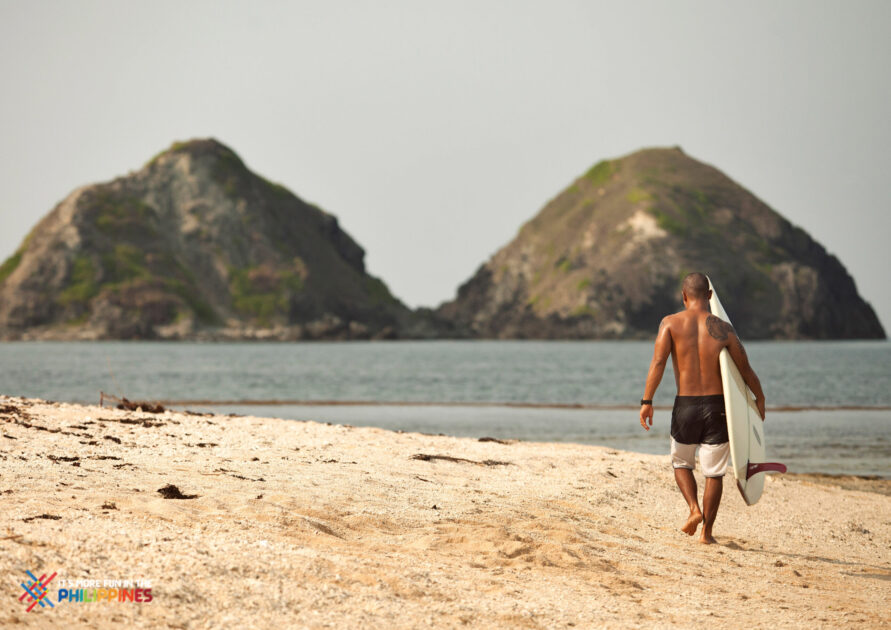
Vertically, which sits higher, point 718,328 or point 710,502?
point 718,328

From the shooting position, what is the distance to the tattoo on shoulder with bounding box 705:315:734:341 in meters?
7.55

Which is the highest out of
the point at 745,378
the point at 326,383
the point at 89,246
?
the point at 89,246

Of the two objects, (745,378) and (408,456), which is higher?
(745,378)

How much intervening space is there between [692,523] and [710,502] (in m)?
0.37

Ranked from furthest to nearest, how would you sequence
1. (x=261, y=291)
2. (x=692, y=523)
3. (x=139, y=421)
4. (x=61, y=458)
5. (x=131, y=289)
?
(x=261, y=291), (x=131, y=289), (x=139, y=421), (x=61, y=458), (x=692, y=523)

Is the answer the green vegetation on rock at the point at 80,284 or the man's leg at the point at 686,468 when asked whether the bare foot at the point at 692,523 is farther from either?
the green vegetation on rock at the point at 80,284

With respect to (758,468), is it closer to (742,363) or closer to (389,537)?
(742,363)

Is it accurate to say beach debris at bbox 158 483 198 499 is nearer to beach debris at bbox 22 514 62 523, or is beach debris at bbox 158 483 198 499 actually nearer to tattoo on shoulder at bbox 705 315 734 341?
beach debris at bbox 22 514 62 523

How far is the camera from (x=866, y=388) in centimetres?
4459

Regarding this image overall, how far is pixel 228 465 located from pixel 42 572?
4424 millimetres

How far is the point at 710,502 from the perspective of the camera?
772cm

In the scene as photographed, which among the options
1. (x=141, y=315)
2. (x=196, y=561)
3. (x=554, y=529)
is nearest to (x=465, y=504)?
(x=554, y=529)

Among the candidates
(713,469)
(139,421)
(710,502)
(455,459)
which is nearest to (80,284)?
(139,421)

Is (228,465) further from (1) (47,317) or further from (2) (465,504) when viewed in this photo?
(1) (47,317)
